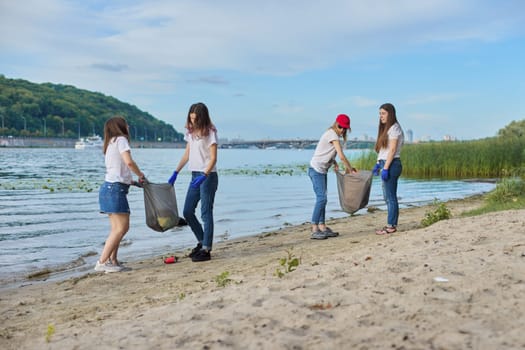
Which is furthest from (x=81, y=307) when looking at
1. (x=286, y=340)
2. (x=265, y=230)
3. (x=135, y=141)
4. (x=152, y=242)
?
(x=135, y=141)

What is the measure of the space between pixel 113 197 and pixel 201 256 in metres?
1.57

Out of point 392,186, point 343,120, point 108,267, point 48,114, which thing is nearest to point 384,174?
point 392,186

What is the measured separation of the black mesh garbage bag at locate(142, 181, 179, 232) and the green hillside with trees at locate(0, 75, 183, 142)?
137 m

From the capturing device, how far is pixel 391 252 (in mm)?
5539

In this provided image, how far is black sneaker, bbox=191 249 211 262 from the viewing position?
24.8ft

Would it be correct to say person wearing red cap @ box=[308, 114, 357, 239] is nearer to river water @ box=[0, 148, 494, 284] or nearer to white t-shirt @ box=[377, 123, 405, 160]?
white t-shirt @ box=[377, 123, 405, 160]

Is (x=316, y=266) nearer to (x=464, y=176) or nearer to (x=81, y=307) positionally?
(x=81, y=307)

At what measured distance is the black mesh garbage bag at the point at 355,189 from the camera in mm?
8812

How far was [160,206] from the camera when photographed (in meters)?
7.48

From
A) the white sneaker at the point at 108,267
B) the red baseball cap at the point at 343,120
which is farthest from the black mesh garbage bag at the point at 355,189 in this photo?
the white sneaker at the point at 108,267

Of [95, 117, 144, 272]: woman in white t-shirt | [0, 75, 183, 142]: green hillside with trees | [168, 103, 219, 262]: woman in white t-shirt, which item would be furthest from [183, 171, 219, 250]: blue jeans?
[0, 75, 183, 142]: green hillside with trees

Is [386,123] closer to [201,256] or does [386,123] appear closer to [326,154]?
[326,154]

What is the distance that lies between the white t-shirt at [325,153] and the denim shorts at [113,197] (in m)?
3.04

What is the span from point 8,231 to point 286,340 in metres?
9.67
